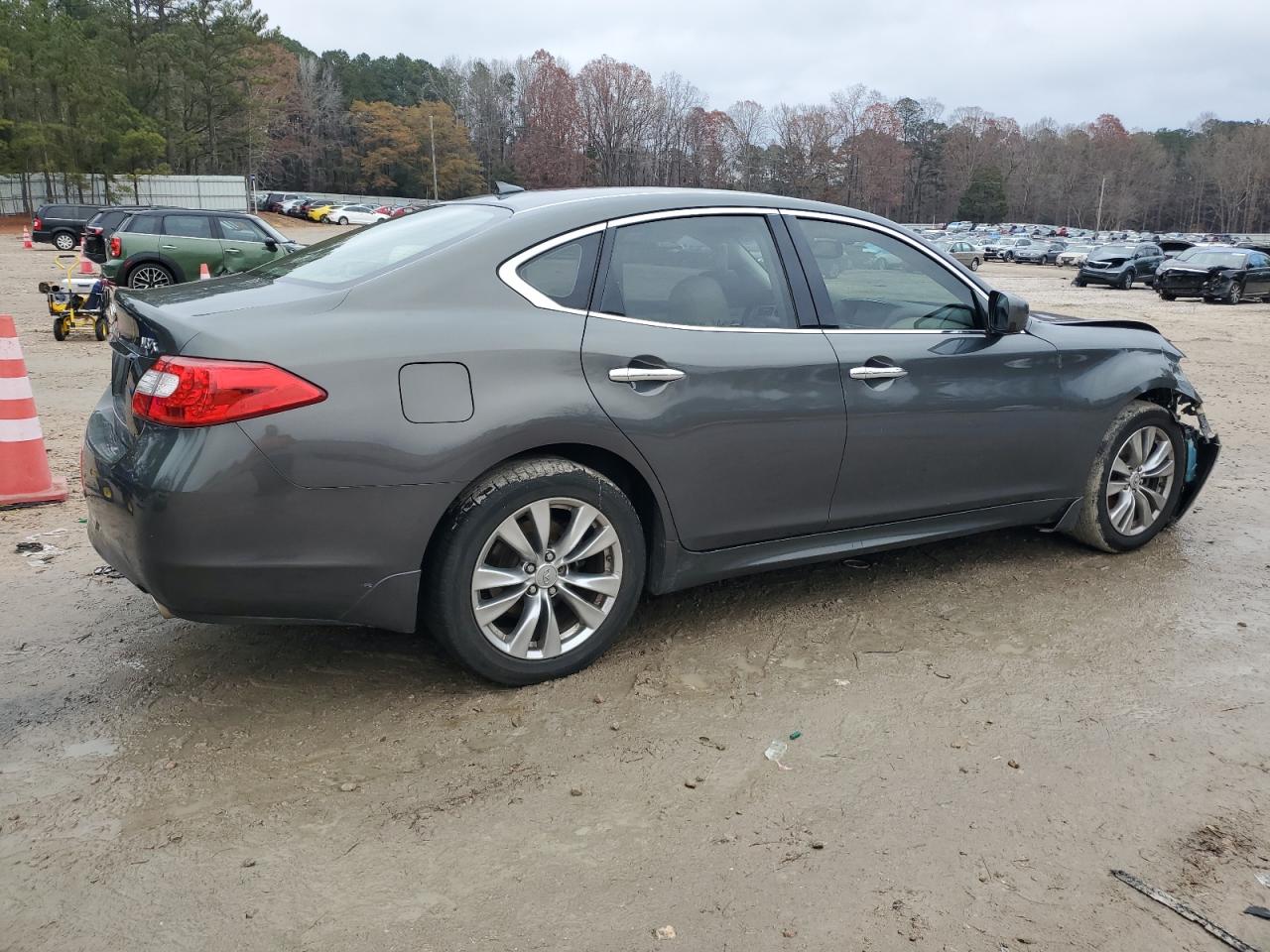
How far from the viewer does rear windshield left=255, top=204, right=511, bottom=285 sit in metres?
3.57

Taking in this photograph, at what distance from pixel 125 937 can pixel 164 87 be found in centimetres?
7835

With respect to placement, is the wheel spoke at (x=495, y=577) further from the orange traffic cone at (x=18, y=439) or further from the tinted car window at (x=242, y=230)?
the tinted car window at (x=242, y=230)

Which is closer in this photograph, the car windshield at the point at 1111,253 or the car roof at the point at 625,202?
the car roof at the point at 625,202

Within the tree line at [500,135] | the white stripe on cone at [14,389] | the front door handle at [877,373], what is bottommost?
the white stripe on cone at [14,389]

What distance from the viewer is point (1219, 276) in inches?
1036

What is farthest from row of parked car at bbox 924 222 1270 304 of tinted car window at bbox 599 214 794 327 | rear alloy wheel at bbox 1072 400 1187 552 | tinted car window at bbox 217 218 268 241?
tinted car window at bbox 599 214 794 327

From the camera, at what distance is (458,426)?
3.21m

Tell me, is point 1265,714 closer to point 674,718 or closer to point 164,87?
point 674,718

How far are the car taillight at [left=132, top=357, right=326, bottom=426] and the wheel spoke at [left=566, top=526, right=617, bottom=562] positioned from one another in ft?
3.20

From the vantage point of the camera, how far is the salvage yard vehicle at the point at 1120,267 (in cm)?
3328

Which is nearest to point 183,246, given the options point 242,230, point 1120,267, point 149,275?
point 149,275

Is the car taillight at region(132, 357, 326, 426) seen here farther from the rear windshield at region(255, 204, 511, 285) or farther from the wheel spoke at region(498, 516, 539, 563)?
the wheel spoke at region(498, 516, 539, 563)

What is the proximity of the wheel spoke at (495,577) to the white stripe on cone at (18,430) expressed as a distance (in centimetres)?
342

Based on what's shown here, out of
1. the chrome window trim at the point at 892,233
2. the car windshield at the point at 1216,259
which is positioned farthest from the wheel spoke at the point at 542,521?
the car windshield at the point at 1216,259
